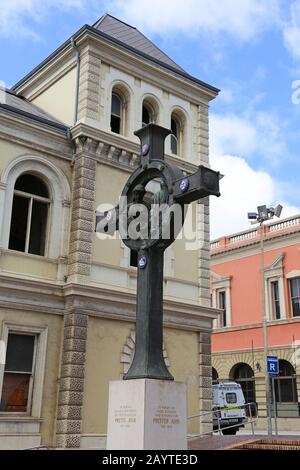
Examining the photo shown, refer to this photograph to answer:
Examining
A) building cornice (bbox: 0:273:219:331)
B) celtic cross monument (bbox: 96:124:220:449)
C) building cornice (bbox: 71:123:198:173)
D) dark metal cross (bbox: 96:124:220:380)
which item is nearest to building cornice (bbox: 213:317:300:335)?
building cornice (bbox: 0:273:219:331)

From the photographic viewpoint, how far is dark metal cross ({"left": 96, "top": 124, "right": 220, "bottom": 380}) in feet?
28.1

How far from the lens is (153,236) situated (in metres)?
9.16

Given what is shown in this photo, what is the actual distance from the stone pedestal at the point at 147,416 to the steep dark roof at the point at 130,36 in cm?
1550

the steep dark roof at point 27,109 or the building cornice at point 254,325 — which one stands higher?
the steep dark roof at point 27,109

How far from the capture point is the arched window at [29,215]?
17.6 m

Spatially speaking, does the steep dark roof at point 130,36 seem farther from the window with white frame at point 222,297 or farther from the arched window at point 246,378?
the arched window at point 246,378

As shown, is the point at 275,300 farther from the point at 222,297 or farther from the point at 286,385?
the point at 286,385

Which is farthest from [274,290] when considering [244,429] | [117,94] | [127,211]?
[127,211]

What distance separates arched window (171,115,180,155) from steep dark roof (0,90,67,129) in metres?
4.48

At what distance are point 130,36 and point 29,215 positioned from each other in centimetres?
910

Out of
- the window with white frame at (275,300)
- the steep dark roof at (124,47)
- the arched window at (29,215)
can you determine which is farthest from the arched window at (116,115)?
the window with white frame at (275,300)

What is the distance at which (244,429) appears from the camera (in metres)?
32.5

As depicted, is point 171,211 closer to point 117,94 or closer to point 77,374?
point 77,374

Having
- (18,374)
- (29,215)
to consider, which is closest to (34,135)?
(29,215)
